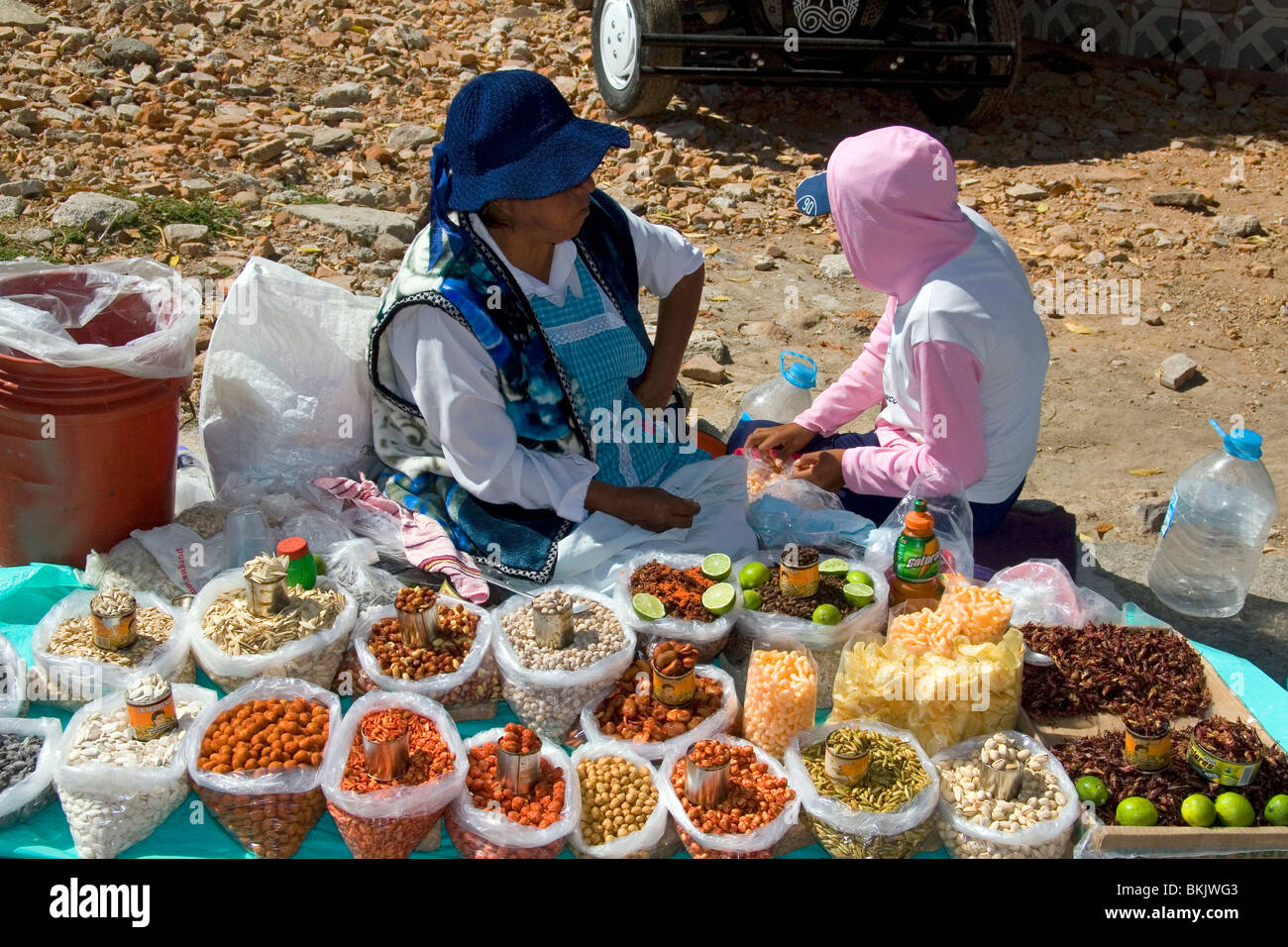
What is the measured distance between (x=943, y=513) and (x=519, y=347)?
45.9 inches

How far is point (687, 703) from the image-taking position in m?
2.58

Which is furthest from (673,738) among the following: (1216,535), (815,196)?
(1216,535)

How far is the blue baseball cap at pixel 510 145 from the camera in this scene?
9.00ft

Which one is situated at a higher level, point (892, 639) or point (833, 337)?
point (892, 639)

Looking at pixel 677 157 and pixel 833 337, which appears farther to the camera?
pixel 677 157

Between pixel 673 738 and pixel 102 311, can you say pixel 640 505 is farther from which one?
pixel 102 311

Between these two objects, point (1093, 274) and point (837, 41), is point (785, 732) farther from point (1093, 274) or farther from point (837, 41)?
point (837, 41)

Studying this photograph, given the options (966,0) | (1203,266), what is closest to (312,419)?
(1203,266)

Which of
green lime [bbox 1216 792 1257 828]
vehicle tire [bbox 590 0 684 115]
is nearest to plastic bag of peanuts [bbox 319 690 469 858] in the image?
green lime [bbox 1216 792 1257 828]

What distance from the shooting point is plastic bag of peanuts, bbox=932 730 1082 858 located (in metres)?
2.28

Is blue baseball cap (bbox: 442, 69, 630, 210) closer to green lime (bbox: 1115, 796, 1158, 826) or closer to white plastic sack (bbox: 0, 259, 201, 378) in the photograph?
white plastic sack (bbox: 0, 259, 201, 378)

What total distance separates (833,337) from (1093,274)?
158 cm

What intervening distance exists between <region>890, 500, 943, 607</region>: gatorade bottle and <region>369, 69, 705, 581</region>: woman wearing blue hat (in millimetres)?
569

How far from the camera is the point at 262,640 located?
104 inches
